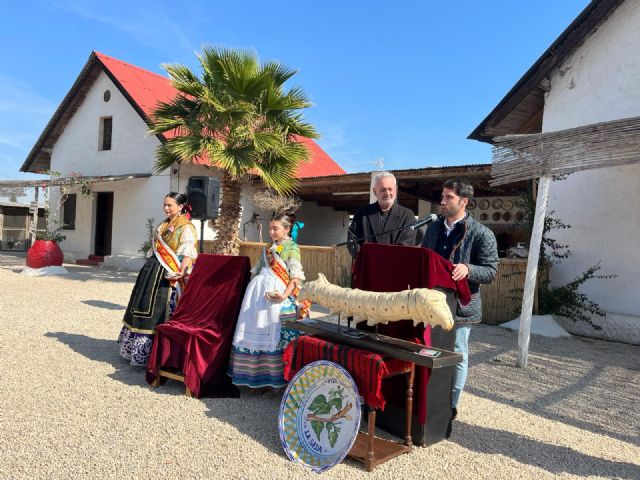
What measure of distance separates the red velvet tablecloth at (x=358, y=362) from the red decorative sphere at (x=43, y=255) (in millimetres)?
11290

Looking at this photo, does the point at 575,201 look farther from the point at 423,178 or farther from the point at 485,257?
the point at 485,257

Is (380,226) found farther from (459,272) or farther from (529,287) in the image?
(529,287)

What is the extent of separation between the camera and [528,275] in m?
5.25

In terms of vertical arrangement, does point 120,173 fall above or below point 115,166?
below

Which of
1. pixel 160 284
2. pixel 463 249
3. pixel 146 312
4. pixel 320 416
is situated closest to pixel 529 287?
pixel 463 249

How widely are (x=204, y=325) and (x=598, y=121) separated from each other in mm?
6518

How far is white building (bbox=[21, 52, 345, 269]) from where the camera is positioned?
47.0ft

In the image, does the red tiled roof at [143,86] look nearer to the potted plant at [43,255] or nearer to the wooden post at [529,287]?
the potted plant at [43,255]

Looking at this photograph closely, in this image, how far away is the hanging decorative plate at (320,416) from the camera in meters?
2.73

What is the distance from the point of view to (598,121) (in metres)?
7.37

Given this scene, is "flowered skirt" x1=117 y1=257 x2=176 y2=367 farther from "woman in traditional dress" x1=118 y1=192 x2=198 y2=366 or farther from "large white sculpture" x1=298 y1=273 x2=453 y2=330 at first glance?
"large white sculpture" x1=298 y1=273 x2=453 y2=330

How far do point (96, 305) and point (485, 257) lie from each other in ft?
23.0

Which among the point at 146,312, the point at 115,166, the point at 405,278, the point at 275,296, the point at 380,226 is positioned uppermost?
the point at 115,166

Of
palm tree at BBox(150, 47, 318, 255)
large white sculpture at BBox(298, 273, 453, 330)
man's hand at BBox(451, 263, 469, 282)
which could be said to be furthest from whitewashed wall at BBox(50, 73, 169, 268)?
man's hand at BBox(451, 263, 469, 282)
